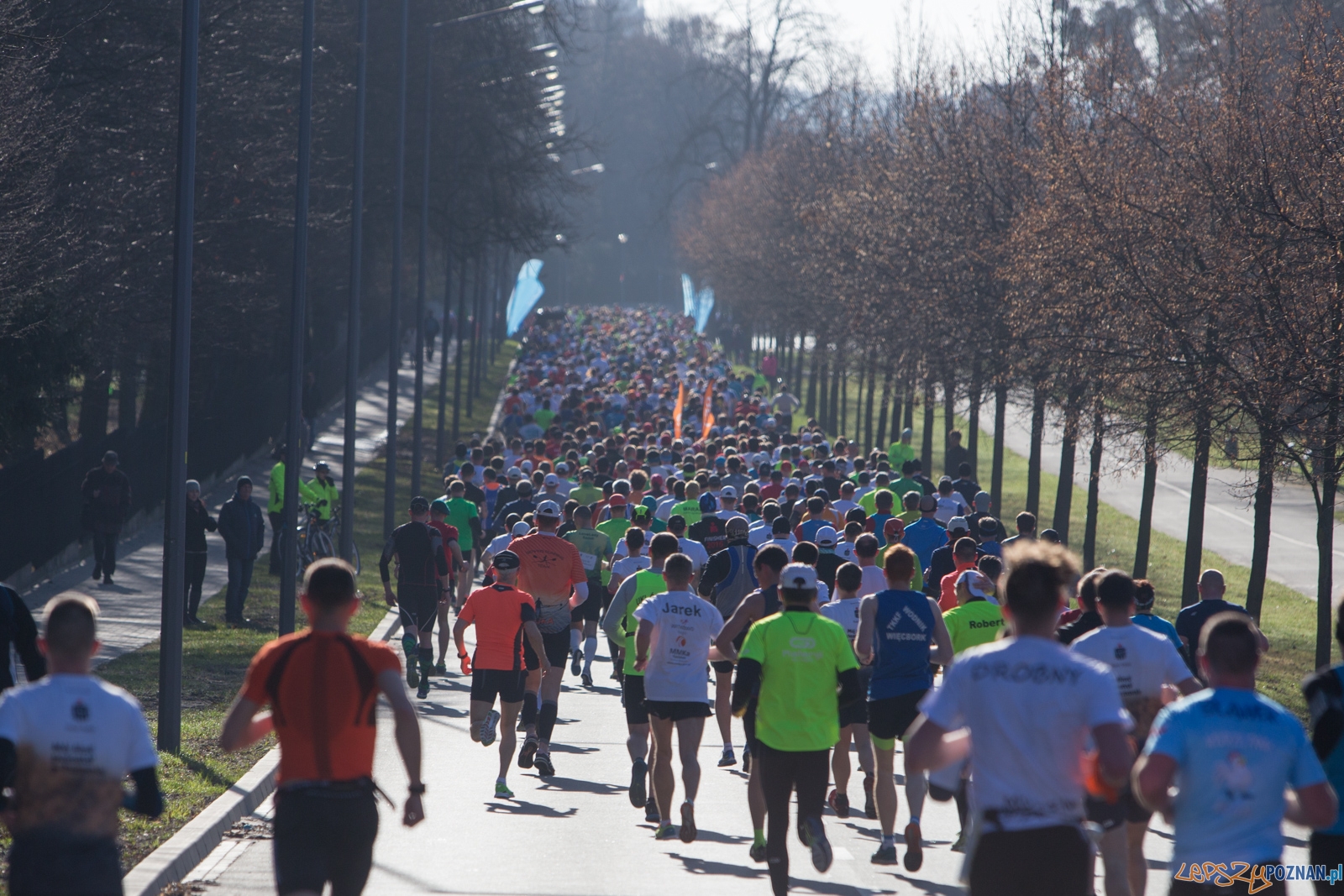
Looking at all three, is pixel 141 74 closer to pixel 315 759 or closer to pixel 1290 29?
pixel 1290 29

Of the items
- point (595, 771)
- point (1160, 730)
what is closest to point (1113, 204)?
point (595, 771)

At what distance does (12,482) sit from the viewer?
21.1m

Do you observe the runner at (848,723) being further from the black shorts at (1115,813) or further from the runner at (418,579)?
the runner at (418,579)

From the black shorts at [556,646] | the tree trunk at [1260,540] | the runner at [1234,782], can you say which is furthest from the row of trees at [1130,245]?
the runner at [1234,782]

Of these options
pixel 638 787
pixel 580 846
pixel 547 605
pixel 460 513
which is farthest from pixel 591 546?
pixel 580 846

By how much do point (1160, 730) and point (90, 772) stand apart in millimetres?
3469

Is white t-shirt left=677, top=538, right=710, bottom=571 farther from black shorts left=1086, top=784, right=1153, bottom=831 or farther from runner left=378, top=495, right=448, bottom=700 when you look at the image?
black shorts left=1086, top=784, right=1153, bottom=831

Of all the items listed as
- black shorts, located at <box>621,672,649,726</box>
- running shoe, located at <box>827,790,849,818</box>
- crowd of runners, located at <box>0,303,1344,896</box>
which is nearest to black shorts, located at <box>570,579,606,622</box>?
crowd of runners, located at <box>0,303,1344,896</box>

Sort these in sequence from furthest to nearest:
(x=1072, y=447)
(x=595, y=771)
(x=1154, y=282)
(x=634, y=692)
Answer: (x=1072, y=447) → (x=1154, y=282) → (x=595, y=771) → (x=634, y=692)

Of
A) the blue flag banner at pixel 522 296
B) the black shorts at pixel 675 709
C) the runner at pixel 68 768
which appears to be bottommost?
the black shorts at pixel 675 709

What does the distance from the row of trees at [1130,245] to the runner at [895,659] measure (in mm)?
7646

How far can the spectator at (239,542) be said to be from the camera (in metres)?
19.4

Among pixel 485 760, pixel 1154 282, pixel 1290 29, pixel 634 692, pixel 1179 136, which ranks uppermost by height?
pixel 1290 29

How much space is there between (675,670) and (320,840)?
4.31 metres
